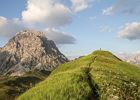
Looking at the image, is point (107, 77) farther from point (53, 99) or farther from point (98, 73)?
point (53, 99)

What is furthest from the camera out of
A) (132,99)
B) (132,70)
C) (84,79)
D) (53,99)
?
(132,70)

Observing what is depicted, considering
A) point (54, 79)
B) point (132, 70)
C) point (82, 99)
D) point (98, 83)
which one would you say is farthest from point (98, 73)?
point (132, 70)

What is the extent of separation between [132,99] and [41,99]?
5.48m

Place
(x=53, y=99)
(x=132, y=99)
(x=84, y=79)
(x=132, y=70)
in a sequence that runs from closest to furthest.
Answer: (x=53, y=99)
(x=132, y=99)
(x=84, y=79)
(x=132, y=70)

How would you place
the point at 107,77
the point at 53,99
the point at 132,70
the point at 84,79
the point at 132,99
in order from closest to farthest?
the point at 53,99 → the point at 132,99 → the point at 84,79 → the point at 107,77 → the point at 132,70

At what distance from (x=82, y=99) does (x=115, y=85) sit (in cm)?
465

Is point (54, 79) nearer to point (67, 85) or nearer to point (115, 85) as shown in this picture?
point (67, 85)

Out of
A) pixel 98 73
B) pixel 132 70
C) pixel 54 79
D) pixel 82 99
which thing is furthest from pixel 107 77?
pixel 132 70

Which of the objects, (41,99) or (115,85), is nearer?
(41,99)

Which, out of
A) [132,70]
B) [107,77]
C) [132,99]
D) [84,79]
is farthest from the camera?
[132,70]

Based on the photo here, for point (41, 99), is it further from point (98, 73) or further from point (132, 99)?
point (98, 73)

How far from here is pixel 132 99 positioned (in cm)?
1916

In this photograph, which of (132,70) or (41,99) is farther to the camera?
(132,70)

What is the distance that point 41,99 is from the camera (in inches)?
710
